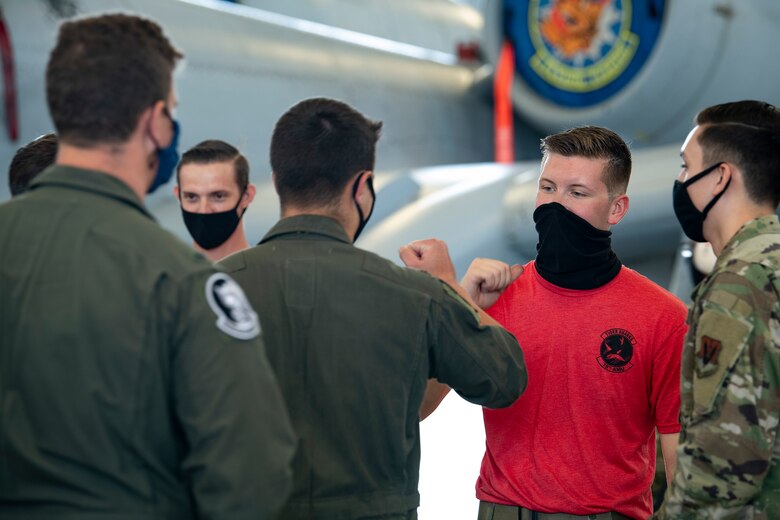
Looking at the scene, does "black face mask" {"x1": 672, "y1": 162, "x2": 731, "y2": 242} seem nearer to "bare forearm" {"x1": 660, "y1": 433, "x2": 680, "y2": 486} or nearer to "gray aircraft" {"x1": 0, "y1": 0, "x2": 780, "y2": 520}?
"bare forearm" {"x1": 660, "y1": 433, "x2": 680, "y2": 486}

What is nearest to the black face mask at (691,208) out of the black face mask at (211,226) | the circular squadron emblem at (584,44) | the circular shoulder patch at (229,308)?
the circular shoulder patch at (229,308)

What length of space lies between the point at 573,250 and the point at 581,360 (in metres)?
0.23

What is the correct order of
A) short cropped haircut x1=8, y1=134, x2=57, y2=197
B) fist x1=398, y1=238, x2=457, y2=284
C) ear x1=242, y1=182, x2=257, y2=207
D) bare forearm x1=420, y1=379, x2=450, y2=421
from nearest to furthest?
fist x1=398, y1=238, x2=457, y2=284 < bare forearm x1=420, y1=379, x2=450, y2=421 < short cropped haircut x1=8, y1=134, x2=57, y2=197 < ear x1=242, y1=182, x2=257, y2=207

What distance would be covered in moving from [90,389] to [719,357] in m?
1.01

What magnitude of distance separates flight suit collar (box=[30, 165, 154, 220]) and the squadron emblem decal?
1056mm

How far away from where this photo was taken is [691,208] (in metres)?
1.93

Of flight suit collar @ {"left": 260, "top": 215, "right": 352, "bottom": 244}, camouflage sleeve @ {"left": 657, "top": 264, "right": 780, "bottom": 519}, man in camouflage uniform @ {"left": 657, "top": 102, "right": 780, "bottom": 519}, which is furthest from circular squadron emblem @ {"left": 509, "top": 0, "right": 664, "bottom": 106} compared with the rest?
flight suit collar @ {"left": 260, "top": 215, "right": 352, "bottom": 244}

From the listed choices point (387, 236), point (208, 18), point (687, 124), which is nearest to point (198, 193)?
point (387, 236)

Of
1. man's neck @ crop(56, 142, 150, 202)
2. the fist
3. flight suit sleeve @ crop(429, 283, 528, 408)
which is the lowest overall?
flight suit sleeve @ crop(429, 283, 528, 408)

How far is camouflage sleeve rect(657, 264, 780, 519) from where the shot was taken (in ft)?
5.49

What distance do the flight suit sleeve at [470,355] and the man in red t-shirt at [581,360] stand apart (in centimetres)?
27

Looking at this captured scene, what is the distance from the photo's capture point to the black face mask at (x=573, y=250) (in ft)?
6.97

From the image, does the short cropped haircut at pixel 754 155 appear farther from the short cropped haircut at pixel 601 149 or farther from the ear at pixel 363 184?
the ear at pixel 363 184

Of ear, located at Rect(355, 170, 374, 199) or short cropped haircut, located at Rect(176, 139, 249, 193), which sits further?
short cropped haircut, located at Rect(176, 139, 249, 193)
